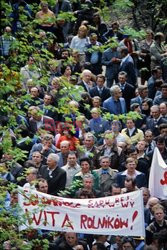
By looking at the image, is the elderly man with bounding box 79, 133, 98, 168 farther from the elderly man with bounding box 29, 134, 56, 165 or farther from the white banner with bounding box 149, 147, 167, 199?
the white banner with bounding box 149, 147, 167, 199

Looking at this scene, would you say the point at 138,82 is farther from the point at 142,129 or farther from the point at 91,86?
the point at 142,129

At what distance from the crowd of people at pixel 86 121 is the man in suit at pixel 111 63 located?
2 centimetres

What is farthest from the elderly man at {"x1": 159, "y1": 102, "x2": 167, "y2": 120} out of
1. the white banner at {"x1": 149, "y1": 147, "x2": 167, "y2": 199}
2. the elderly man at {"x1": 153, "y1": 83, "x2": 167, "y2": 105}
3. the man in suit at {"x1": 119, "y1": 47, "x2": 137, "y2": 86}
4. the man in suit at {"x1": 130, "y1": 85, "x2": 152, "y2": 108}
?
the man in suit at {"x1": 119, "y1": 47, "x2": 137, "y2": 86}

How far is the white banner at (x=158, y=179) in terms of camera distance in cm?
2061

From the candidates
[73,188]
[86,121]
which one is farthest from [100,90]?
[73,188]

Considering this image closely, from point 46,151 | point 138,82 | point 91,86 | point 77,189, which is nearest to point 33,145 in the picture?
point 46,151

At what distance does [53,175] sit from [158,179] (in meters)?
1.76

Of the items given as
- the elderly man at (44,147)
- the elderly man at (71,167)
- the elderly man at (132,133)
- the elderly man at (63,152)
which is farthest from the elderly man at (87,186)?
the elderly man at (132,133)

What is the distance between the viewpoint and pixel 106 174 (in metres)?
20.8

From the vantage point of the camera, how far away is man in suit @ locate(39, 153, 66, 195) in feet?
67.0

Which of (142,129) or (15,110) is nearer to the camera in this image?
(15,110)

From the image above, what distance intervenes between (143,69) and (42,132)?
11028mm

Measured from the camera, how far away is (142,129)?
78.2 feet

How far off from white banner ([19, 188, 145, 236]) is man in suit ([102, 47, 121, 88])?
8.72 metres
